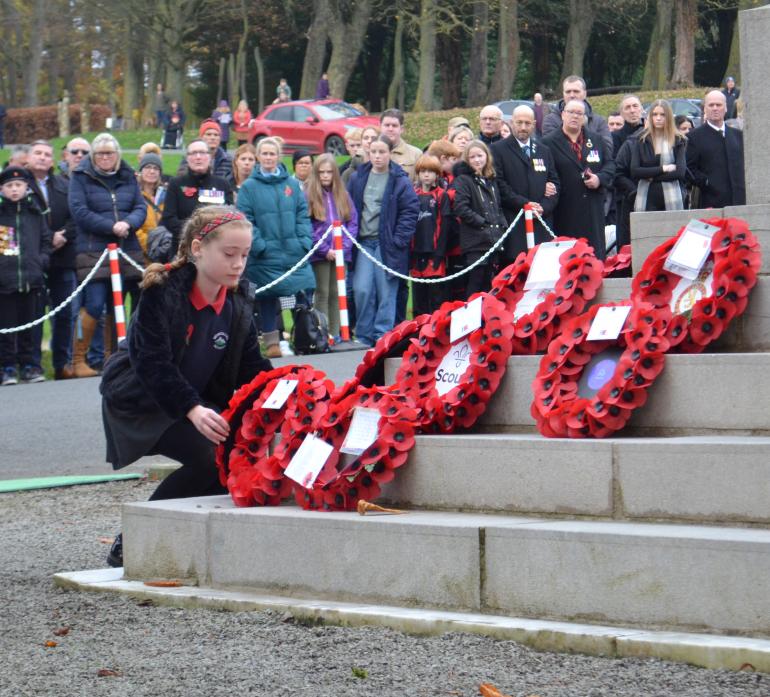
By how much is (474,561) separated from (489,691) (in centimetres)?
95

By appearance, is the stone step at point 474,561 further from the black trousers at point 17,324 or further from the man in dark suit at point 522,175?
the man in dark suit at point 522,175

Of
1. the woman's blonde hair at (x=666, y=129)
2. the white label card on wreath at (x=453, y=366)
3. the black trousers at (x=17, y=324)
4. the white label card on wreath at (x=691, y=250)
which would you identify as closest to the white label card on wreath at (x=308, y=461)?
the white label card on wreath at (x=453, y=366)

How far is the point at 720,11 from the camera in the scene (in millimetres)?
57188

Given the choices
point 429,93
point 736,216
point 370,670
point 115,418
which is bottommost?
point 370,670

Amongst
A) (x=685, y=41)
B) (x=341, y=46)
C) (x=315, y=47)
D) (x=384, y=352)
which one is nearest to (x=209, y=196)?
(x=384, y=352)

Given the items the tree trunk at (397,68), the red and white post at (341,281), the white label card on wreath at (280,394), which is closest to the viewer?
the white label card on wreath at (280,394)

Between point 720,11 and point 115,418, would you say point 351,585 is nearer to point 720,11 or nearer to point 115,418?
point 115,418

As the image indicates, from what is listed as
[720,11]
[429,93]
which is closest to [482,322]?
[429,93]

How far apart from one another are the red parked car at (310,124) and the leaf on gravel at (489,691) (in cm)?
3820

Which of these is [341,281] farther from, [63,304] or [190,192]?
[63,304]

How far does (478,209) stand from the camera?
1436 centimetres

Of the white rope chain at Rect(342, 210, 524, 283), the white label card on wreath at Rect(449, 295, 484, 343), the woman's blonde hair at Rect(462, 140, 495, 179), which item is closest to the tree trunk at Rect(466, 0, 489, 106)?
the white rope chain at Rect(342, 210, 524, 283)

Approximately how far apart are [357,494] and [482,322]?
37.0 inches

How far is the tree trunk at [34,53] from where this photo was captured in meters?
58.8
